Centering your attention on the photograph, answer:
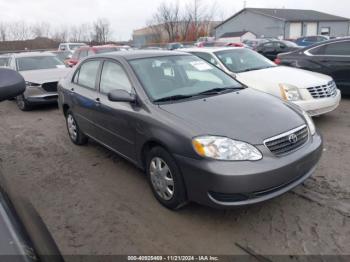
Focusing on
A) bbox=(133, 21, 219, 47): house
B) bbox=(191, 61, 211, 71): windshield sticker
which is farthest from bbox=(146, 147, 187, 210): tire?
bbox=(133, 21, 219, 47): house

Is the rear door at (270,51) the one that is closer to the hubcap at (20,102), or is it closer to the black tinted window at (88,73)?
the hubcap at (20,102)

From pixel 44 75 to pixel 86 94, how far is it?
5130 millimetres

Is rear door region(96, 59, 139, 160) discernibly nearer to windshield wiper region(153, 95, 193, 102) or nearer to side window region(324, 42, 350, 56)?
windshield wiper region(153, 95, 193, 102)

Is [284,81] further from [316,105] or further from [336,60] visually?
[336,60]

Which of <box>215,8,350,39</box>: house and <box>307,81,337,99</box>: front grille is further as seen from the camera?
<box>215,8,350,39</box>: house

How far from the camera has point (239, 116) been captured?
3.17 meters

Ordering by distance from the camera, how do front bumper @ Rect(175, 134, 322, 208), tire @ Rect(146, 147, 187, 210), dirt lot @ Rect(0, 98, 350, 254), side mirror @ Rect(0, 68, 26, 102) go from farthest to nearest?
tire @ Rect(146, 147, 187, 210) → dirt lot @ Rect(0, 98, 350, 254) → front bumper @ Rect(175, 134, 322, 208) → side mirror @ Rect(0, 68, 26, 102)

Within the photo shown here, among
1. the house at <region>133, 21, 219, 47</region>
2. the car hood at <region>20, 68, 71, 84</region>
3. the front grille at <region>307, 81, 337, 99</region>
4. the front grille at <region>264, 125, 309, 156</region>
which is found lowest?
the front grille at <region>264, 125, 309, 156</region>

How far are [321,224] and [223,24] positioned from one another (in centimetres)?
5584

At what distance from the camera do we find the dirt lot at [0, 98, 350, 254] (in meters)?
2.81

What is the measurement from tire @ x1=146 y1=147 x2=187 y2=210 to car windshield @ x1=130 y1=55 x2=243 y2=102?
655 mm

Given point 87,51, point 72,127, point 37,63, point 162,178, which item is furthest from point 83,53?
point 162,178

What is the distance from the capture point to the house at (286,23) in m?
45.9

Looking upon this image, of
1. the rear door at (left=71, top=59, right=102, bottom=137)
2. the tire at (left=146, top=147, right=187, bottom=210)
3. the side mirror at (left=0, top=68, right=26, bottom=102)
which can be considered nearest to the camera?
the side mirror at (left=0, top=68, right=26, bottom=102)
